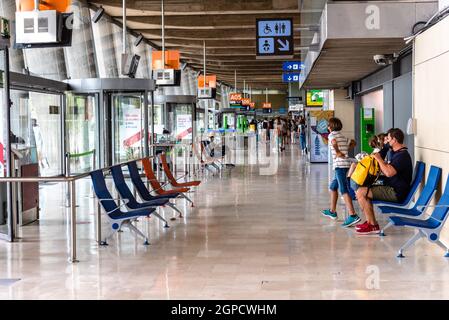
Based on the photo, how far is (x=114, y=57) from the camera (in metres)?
21.8

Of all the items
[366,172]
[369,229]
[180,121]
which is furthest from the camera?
[180,121]

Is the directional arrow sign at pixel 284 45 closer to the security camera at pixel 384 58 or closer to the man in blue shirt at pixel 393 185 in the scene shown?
the security camera at pixel 384 58

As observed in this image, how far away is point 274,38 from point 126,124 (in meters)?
4.31

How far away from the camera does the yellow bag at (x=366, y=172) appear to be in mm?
8242

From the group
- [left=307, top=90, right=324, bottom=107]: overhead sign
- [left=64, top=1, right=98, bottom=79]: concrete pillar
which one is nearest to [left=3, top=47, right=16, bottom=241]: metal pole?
[left=64, top=1, right=98, bottom=79]: concrete pillar

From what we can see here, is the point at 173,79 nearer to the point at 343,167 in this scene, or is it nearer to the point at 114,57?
the point at 114,57

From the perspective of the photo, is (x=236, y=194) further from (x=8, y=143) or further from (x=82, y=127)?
(x=8, y=143)

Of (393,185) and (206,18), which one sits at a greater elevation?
(206,18)

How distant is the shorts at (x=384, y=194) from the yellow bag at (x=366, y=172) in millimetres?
114

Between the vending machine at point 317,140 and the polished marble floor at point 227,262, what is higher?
the vending machine at point 317,140

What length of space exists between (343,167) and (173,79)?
892cm

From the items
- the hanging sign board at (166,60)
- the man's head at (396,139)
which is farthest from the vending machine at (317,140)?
the man's head at (396,139)

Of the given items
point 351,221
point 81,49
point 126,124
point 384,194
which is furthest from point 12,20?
point 384,194

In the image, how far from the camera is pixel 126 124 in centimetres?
1591
